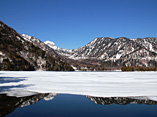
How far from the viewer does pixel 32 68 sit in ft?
551

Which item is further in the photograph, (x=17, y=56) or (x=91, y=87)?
(x=17, y=56)

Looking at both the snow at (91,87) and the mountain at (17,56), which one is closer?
the snow at (91,87)

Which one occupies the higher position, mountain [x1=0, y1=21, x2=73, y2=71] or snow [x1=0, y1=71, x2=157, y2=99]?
mountain [x1=0, y1=21, x2=73, y2=71]

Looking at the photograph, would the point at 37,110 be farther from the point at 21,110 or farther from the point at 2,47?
the point at 2,47

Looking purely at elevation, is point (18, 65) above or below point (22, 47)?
below

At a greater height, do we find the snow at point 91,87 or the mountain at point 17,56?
the mountain at point 17,56

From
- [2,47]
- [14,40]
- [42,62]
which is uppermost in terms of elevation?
[14,40]

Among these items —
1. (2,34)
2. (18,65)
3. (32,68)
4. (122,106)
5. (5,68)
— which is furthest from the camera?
(2,34)

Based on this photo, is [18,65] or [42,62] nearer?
[18,65]

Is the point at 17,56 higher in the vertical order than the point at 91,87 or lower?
higher

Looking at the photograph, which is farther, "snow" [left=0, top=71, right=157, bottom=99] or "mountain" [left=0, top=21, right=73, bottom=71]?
"mountain" [left=0, top=21, right=73, bottom=71]

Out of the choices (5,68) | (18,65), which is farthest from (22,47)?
(5,68)

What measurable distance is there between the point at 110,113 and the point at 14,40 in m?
197

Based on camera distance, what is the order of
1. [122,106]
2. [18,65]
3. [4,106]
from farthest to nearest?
[18,65], [122,106], [4,106]
